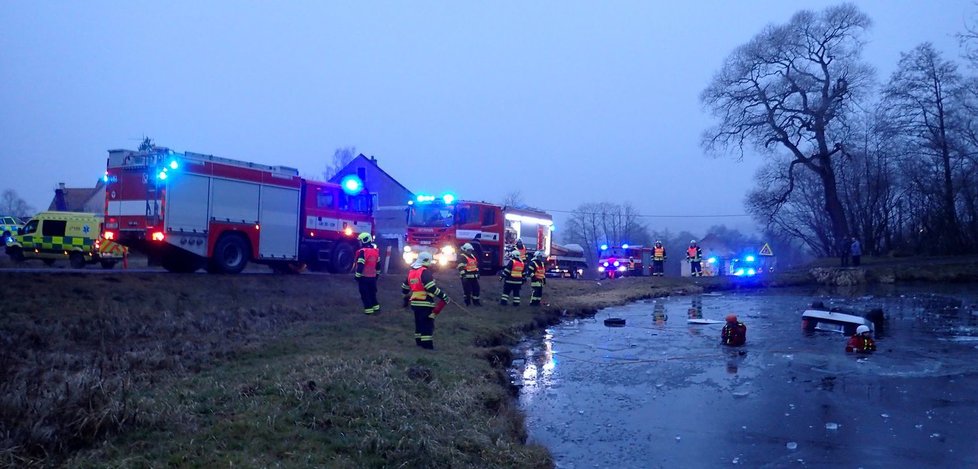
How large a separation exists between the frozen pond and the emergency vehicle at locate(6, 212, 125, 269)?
17526mm

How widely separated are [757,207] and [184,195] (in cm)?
3302

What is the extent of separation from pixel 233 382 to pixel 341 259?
13734mm

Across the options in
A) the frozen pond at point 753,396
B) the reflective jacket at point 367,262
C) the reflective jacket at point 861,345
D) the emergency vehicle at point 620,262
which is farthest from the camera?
the emergency vehicle at point 620,262

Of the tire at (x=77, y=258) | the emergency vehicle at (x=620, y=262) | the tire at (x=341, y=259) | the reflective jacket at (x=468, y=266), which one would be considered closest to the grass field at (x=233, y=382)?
the reflective jacket at (x=468, y=266)

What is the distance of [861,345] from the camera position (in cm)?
1245

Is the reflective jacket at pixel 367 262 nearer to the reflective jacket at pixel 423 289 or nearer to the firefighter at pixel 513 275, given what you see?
the reflective jacket at pixel 423 289

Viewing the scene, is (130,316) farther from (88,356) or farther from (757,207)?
(757,207)

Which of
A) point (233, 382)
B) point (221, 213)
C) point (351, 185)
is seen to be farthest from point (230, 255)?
point (233, 382)

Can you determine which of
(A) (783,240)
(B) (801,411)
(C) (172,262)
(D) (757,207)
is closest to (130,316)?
(C) (172,262)

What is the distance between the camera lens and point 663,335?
15.5 m

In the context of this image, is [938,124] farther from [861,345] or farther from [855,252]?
[861,345]

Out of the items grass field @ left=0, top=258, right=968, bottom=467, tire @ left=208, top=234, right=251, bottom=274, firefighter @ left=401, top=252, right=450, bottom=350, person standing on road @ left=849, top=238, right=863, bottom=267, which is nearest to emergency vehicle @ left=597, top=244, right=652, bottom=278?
person standing on road @ left=849, top=238, right=863, bottom=267

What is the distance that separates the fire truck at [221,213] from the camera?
16656 millimetres

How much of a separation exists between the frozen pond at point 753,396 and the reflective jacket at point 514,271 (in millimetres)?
1954
